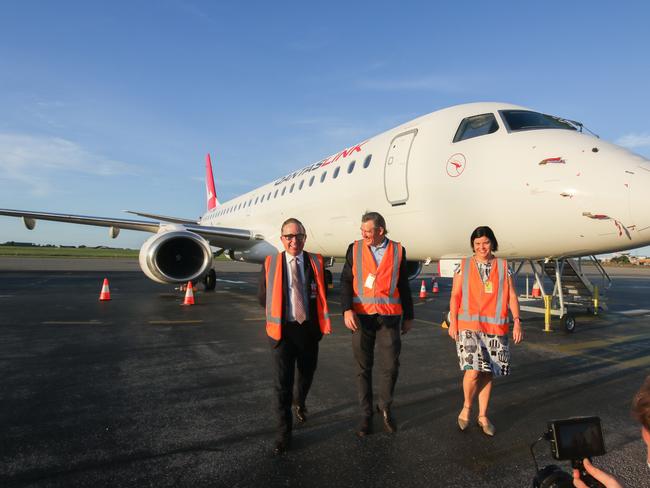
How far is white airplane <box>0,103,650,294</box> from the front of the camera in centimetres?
501

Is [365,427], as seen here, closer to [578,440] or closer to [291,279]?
[291,279]

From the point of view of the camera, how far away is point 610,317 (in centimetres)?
934

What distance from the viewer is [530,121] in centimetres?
627

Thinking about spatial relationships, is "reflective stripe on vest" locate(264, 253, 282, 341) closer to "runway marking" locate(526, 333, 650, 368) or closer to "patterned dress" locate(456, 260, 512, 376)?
"patterned dress" locate(456, 260, 512, 376)

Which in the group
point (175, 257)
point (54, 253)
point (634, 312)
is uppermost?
point (54, 253)

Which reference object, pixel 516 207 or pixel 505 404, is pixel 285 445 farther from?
pixel 516 207

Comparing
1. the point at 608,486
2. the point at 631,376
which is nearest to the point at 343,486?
the point at 608,486

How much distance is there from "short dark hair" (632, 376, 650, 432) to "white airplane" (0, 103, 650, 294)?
442cm

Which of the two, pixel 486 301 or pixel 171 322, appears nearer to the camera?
pixel 486 301

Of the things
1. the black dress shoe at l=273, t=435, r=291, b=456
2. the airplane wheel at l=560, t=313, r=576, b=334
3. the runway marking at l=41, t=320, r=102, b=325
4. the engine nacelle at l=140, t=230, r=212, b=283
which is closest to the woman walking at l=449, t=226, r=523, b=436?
the black dress shoe at l=273, t=435, r=291, b=456

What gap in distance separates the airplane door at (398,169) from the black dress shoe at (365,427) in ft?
14.6

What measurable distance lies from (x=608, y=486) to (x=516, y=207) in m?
Result: 4.61

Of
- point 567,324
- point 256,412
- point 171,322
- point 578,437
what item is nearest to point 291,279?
point 256,412

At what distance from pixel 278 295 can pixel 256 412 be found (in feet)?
3.71
